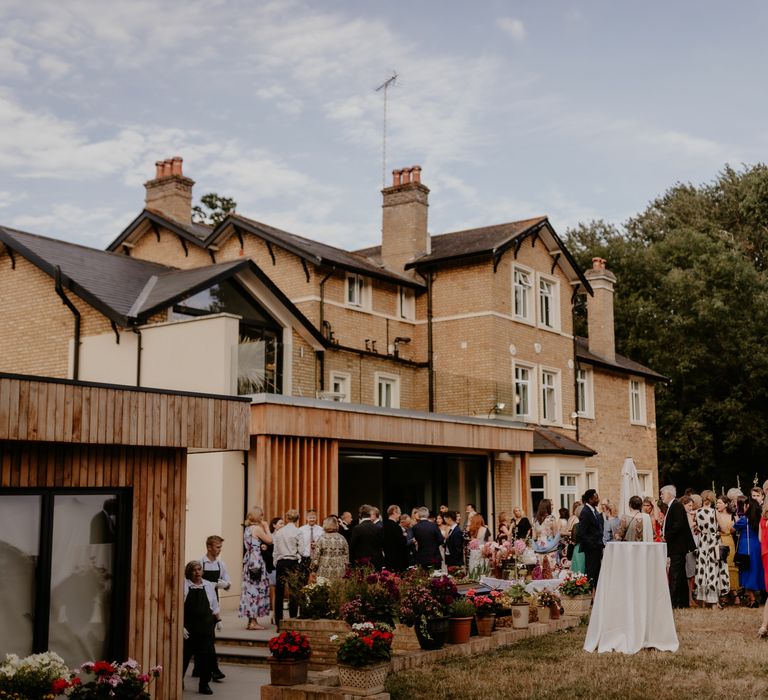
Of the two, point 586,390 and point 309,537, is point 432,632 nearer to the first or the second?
point 309,537

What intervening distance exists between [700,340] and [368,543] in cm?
3226

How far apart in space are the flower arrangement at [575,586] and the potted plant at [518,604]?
1689 mm

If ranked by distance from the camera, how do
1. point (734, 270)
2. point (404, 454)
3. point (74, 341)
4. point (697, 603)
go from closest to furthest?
point (697, 603) → point (74, 341) → point (404, 454) → point (734, 270)

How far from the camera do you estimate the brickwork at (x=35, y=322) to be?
20.8 meters

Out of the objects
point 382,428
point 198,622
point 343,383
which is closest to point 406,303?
point 343,383

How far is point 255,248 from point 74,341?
8170 millimetres

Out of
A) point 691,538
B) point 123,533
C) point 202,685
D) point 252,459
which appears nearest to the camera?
point 123,533

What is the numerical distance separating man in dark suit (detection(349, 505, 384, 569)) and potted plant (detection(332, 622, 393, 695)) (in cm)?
417

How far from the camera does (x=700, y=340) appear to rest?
4253cm

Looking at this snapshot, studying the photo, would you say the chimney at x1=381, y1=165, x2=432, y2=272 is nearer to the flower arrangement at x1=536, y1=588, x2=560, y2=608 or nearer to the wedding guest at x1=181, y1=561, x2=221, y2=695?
the flower arrangement at x1=536, y1=588, x2=560, y2=608

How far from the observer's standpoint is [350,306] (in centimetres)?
2702

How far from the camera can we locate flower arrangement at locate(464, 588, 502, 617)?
1255 cm

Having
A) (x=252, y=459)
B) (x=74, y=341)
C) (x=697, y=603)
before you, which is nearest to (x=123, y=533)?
(x=252, y=459)

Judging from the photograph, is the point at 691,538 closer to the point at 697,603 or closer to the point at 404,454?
the point at 697,603
